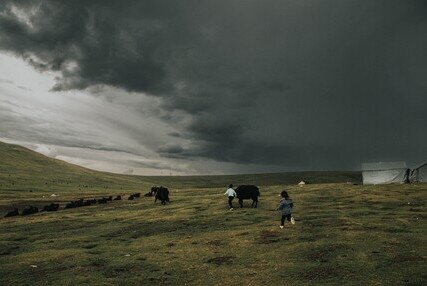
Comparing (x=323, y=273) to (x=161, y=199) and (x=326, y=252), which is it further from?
(x=161, y=199)

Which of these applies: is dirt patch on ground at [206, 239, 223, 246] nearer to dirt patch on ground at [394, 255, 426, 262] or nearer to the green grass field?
the green grass field

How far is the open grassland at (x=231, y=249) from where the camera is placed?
18.0 meters

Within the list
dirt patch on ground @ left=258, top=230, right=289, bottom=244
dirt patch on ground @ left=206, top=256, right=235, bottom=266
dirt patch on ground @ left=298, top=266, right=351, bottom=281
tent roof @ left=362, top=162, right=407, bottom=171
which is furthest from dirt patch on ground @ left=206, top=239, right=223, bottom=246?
tent roof @ left=362, top=162, right=407, bottom=171

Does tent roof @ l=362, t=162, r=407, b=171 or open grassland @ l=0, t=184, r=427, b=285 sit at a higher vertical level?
tent roof @ l=362, t=162, r=407, b=171

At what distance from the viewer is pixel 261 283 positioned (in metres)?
16.7

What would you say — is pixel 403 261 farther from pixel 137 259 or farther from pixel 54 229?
pixel 54 229

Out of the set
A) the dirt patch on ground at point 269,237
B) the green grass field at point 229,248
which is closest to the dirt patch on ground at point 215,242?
the green grass field at point 229,248

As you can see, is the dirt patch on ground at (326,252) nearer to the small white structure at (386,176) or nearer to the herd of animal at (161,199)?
the herd of animal at (161,199)

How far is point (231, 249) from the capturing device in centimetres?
2328

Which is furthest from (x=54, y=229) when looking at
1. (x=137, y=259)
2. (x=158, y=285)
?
(x=158, y=285)

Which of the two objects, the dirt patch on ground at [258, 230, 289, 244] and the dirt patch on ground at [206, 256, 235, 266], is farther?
the dirt patch on ground at [258, 230, 289, 244]

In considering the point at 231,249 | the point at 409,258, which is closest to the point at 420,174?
the point at 409,258

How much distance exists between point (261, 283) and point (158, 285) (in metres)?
4.55

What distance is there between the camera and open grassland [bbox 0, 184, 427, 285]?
1795 centimetres
